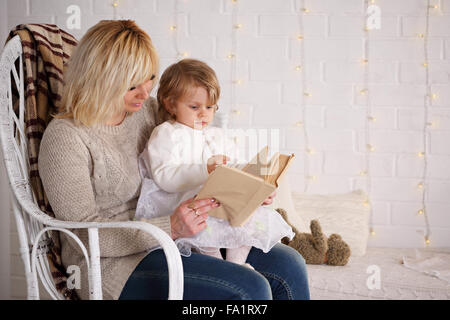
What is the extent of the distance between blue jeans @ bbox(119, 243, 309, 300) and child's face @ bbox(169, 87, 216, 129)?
1.41 ft

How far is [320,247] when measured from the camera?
1.89 metres

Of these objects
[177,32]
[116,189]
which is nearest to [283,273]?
[116,189]

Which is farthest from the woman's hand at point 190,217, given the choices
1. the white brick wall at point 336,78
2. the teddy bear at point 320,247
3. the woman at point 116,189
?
the white brick wall at point 336,78

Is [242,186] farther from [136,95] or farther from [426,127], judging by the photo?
[426,127]

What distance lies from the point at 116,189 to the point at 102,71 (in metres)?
0.32

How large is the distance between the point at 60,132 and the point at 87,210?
0.21m

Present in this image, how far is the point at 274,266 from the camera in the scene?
131 cm

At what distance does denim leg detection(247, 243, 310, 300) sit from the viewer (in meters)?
1.29

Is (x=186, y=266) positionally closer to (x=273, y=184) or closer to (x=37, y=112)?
(x=273, y=184)

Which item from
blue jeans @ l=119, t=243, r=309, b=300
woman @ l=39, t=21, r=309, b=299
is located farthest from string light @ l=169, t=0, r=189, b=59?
blue jeans @ l=119, t=243, r=309, b=300

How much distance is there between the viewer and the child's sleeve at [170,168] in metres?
1.30

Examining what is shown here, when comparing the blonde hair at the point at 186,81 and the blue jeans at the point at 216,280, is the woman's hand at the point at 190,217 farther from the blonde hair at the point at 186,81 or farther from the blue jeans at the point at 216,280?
the blonde hair at the point at 186,81

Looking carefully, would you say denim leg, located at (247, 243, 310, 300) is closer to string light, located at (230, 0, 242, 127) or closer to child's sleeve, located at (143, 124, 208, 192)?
child's sleeve, located at (143, 124, 208, 192)

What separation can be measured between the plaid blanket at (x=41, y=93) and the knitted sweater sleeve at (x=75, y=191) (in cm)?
11
